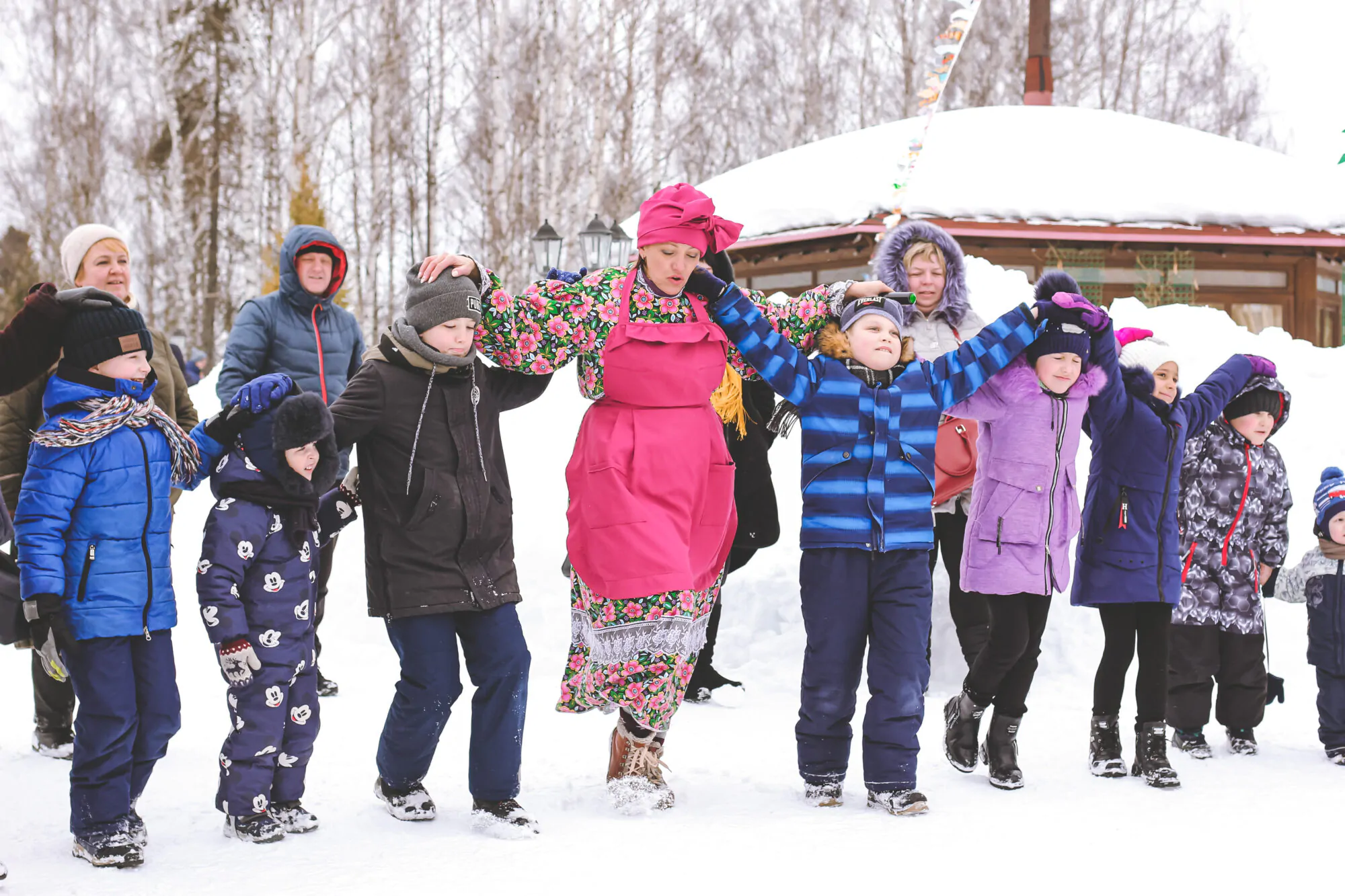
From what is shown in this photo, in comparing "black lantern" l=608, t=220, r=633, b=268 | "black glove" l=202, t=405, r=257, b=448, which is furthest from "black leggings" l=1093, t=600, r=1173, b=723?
"black lantern" l=608, t=220, r=633, b=268

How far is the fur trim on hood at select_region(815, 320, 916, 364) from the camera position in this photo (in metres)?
4.39

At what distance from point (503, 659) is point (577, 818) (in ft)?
1.85

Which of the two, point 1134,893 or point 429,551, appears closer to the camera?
point 1134,893

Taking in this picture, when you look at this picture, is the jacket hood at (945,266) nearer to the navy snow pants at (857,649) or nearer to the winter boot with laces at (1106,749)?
the navy snow pants at (857,649)

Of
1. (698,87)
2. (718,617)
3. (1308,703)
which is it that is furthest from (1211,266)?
(698,87)

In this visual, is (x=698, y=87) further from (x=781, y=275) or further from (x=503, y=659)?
(x=503, y=659)

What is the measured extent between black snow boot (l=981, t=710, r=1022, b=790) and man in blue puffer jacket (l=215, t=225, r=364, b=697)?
2.86 m

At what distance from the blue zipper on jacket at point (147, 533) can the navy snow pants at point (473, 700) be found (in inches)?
27.6

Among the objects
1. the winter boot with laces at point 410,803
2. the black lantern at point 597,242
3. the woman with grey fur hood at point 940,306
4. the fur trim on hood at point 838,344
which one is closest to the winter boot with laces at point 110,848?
the winter boot with laces at point 410,803

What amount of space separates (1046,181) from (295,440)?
1172 cm

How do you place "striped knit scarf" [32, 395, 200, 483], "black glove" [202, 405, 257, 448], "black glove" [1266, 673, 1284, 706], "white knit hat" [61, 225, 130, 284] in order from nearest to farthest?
"striped knit scarf" [32, 395, 200, 483] < "black glove" [202, 405, 257, 448] < "white knit hat" [61, 225, 130, 284] < "black glove" [1266, 673, 1284, 706]

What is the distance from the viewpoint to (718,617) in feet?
20.4

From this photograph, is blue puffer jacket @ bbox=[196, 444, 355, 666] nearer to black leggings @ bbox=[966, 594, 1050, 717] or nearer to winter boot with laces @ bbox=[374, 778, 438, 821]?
winter boot with laces @ bbox=[374, 778, 438, 821]

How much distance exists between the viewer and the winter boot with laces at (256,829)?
3697 mm
